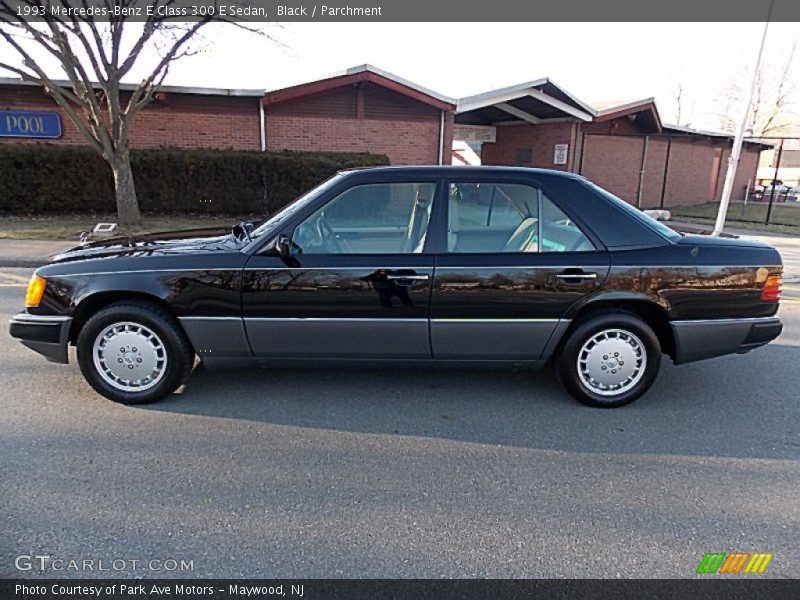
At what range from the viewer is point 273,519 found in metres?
2.41

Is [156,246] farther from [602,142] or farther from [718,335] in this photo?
[602,142]

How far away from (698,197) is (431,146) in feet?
42.3

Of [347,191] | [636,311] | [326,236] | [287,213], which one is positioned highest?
[347,191]

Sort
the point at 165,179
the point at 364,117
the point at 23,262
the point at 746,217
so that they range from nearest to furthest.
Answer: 1. the point at 23,262
2. the point at 165,179
3. the point at 364,117
4. the point at 746,217

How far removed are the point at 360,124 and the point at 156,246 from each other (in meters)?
12.4

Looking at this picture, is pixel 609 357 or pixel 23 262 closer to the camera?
pixel 609 357

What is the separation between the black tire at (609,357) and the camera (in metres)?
3.50

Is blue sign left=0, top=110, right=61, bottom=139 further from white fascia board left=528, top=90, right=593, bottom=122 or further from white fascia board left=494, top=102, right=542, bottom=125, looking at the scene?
white fascia board left=528, top=90, right=593, bottom=122

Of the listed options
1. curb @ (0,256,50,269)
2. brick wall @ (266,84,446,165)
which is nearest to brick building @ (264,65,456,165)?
brick wall @ (266,84,446,165)

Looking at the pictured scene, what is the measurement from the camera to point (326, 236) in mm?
3529

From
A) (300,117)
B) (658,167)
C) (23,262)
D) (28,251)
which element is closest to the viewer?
(23,262)

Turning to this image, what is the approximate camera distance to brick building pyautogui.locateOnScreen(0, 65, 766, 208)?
45.6 ft

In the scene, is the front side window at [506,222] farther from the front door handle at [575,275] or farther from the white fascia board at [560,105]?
the white fascia board at [560,105]

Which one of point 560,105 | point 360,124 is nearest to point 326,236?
point 360,124
